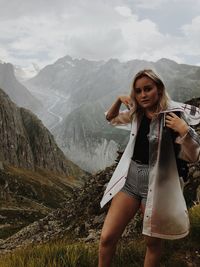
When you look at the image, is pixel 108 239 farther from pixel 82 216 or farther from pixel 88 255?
pixel 82 216

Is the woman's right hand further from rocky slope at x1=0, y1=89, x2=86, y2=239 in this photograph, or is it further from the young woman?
rocky slope at x1=0, y1=89, x2=86, y2=239

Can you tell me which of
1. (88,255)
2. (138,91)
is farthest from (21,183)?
(138,91)

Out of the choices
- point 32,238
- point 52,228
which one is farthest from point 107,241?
point 32,238

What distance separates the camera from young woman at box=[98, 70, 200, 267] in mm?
5602

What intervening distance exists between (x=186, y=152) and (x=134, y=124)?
0.92 metres

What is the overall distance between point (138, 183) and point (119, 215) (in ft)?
1.69

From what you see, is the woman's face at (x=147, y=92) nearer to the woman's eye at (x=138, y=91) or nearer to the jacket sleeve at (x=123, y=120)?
the woman's eye at (x=138, y=91)

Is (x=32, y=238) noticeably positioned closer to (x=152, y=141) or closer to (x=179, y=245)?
(x=179, y=245)

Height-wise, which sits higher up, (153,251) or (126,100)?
(126,100)

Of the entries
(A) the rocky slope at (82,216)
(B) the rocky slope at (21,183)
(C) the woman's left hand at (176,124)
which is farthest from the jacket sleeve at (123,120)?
(B) the rocky slope at (21,183)

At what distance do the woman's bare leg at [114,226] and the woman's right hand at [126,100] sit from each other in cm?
133

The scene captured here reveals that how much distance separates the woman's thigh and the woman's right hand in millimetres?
1290

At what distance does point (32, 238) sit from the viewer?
21.5m

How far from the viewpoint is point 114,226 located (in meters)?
5.59
